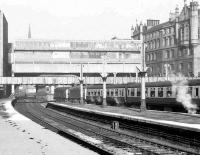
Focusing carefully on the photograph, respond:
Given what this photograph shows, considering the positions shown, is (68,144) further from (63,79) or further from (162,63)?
(162,63)

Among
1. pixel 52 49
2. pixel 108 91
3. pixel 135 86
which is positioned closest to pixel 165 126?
pixel 135 86

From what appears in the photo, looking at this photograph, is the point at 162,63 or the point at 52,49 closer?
the point at 162,63

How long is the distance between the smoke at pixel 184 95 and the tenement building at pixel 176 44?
58.6 metres

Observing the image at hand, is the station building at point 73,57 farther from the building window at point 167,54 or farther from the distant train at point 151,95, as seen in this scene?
the distant train at point 151,95

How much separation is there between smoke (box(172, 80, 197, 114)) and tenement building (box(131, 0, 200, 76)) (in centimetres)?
5859

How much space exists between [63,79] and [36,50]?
37.6m

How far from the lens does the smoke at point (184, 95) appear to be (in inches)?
1297

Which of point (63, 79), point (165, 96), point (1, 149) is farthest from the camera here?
point (63, 79)

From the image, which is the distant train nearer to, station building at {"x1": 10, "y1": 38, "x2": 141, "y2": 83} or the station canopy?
station building at {"x1": 10, "y1": 38, "x2": 141, "y2": 83}

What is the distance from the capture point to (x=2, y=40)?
139375 millimetres

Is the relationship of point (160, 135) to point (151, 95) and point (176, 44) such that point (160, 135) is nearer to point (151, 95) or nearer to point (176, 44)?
point (151, 95)

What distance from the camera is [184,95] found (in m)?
34.2

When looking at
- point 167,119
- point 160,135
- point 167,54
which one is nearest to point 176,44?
point 167,54

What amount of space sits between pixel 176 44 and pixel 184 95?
82.1 m
